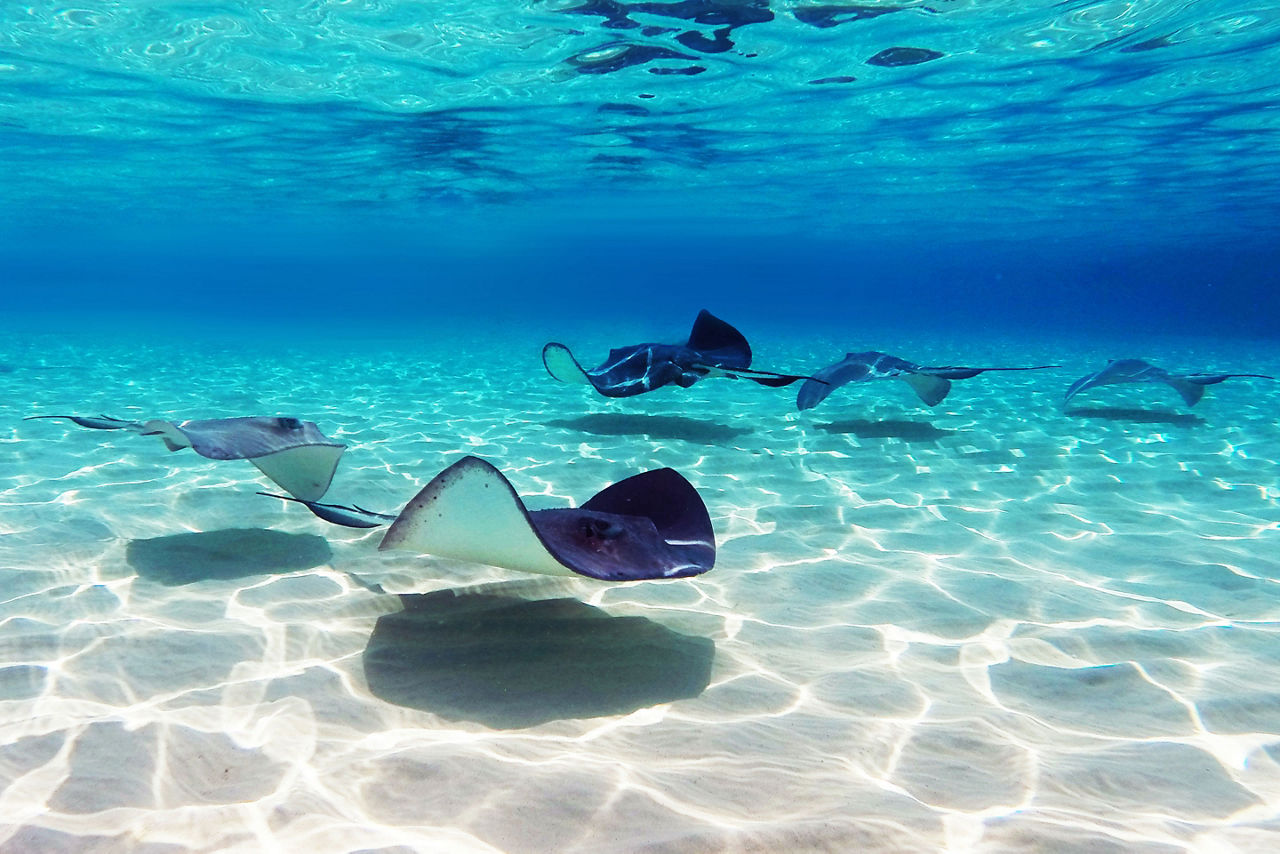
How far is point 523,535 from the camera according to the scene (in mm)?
2961

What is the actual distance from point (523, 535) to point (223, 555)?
3.65 m

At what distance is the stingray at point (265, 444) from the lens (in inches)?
185

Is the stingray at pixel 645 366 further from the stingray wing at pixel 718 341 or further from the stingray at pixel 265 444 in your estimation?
the stingray at pixel 265 444

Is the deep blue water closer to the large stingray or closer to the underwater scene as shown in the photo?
the underwater scene

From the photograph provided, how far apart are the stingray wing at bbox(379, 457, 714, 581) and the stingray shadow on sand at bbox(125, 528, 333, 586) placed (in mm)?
2497

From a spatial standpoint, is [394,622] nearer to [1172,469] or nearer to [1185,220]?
[1172,469]

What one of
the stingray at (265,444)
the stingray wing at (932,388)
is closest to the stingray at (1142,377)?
the stingray wing at (932,388)

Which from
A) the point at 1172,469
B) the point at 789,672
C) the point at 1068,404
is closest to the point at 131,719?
the point at 789,672

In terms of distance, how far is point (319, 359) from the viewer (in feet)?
79.7

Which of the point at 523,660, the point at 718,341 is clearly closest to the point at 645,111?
the point at 718,341

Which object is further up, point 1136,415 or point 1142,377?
point 1142,377

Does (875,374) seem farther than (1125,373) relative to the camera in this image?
No

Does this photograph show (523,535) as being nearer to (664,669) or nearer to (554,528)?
(554,528)

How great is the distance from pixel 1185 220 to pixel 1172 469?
44962 mm
